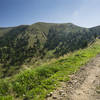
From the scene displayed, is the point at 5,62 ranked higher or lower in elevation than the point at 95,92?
lower

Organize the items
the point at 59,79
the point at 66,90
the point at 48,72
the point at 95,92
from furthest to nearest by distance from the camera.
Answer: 1. the point at 48,72
2. the point at 59,79
3. the point at 66,90
4. the point at 95,92

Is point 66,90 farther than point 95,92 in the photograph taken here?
Yes

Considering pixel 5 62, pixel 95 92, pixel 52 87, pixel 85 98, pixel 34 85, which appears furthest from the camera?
pixel 5 62

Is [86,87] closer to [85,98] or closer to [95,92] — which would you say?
[95,92]

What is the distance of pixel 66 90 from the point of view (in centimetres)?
349

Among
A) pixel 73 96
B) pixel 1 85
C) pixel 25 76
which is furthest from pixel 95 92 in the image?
pixel 1 85

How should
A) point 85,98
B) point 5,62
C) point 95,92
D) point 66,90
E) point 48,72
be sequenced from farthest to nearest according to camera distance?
point 5,62 → point 48,72 → point 66,90 → point 95,92 → point 85,98

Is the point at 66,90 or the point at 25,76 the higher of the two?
the point at 25,76

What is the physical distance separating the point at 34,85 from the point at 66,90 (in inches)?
67.2

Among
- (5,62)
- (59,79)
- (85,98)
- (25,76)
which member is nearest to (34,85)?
(25,76)

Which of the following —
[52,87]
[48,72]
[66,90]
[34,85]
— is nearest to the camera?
[66,90]

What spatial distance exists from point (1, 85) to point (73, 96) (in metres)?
3.51

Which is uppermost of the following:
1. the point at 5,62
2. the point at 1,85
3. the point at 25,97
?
the point at 1,85

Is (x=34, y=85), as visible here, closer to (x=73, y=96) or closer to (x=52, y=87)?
(x=52, y=87)
